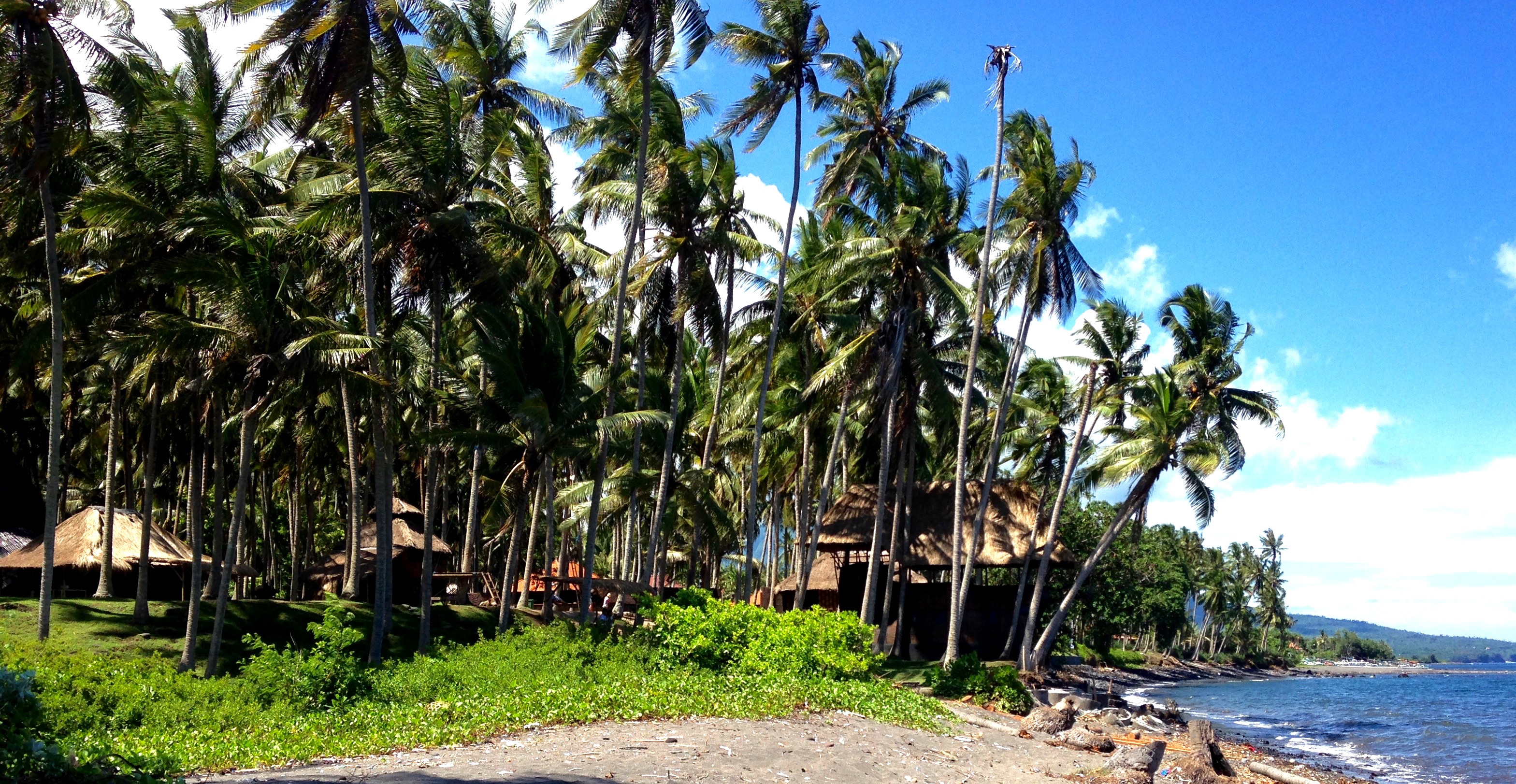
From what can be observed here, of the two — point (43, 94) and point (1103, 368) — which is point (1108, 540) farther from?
point (43, 94)

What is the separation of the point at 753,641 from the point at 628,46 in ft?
37.0

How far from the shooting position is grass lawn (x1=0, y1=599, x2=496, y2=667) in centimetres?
1766

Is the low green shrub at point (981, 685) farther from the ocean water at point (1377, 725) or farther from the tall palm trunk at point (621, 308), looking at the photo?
the tall palm trunk at point (621, 308)

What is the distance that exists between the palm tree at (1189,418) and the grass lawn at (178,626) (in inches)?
647

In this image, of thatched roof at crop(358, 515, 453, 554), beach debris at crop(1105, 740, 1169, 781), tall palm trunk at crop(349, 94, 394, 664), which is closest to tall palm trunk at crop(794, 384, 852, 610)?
thatched roof at crop(358, 515, 453, 554)

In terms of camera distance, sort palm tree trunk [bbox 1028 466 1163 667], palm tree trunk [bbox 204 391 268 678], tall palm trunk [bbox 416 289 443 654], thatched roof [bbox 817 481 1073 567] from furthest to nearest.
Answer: thatched roof [bbox 817 481 1073 567], palm tree trunk [bbox 1028 466 1163 667], tall palm trunk [bbox 416 289 443 654], palm tree trunk [bbox 204 391 268 678]

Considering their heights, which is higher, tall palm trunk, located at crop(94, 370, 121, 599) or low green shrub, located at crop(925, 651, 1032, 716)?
tall palm trunk, located at crop(94, 370, 121, 599)

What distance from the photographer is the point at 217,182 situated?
711 inches

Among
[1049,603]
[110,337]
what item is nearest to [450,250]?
[110,337]

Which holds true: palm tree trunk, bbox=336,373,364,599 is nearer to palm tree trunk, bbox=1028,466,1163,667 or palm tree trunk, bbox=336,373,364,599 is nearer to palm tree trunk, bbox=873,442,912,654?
palm tree trunk, bbox=873,442,912,654

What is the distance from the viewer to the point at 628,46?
65.5ft

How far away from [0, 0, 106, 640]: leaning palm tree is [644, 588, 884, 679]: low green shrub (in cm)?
861

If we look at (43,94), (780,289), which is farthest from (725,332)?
(43,94)

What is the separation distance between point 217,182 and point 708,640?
11454mm
